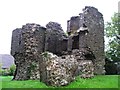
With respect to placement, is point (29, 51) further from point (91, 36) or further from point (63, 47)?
point (91, 36)

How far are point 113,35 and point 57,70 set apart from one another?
22.2 m

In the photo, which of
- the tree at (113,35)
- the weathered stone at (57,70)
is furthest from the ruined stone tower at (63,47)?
the tree at (113,35)

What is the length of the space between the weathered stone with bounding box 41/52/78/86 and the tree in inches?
710

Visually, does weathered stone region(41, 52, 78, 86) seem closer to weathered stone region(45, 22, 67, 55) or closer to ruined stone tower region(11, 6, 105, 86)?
ruined stone tower region(11, 6, 105, 86)

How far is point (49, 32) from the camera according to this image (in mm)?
28625

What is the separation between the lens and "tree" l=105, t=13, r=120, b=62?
127ft

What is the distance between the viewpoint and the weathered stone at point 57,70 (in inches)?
774

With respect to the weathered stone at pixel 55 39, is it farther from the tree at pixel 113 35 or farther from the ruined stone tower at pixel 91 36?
the tree at pixel 113 35

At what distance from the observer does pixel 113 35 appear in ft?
133

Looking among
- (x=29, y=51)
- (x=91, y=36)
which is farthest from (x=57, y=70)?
(x=29, y=51)

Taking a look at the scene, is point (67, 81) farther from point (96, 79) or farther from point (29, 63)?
point (29, 63)

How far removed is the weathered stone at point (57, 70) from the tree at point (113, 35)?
59.2 ft

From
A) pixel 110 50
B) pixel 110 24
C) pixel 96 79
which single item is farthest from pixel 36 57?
pixel 110 24

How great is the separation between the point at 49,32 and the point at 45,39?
0.82 meters
